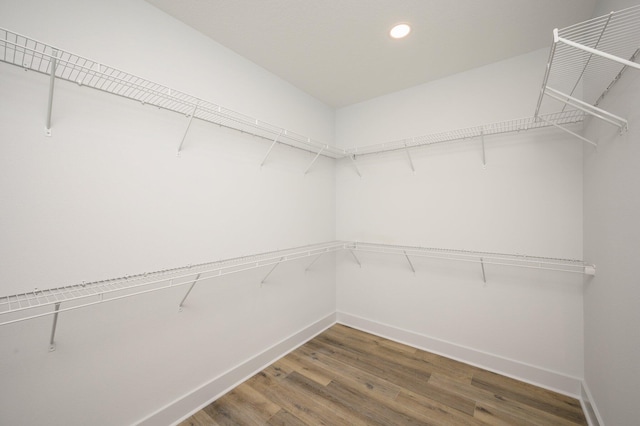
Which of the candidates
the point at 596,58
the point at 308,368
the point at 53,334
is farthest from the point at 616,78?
the point at 53,334

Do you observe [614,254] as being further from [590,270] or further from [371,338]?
[371,338]

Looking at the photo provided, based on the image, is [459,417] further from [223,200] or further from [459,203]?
[223,200]

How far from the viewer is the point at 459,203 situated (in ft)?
6.76

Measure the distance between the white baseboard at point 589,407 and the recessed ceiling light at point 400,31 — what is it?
8.08 ft

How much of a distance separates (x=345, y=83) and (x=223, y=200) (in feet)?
5.03

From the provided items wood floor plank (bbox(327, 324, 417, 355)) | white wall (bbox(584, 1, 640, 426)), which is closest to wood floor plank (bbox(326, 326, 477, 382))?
wood floor plank (bbox(327, 324, 417, 355))

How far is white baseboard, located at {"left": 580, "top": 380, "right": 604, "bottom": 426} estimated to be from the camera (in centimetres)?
134

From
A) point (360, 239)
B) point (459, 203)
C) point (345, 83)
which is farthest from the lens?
point (360, 239)

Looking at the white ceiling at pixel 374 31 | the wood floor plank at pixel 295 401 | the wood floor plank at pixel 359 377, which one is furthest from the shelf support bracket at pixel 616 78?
the wood floor plank at pixel 295 401

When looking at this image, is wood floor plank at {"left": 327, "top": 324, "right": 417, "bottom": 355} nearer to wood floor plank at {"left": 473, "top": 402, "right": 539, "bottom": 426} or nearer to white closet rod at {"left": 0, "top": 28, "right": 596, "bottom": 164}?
wood floor plank at {"left": 473, "top": 402, "right": 539, "bottom": 426}

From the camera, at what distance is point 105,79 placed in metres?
1.18

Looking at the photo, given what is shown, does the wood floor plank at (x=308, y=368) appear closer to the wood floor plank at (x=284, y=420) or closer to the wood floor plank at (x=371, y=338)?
the wood floor plank at (x=284, y=420)

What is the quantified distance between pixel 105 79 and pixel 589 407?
3.22 meters

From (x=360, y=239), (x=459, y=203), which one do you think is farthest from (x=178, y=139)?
(x=459, y=203)
